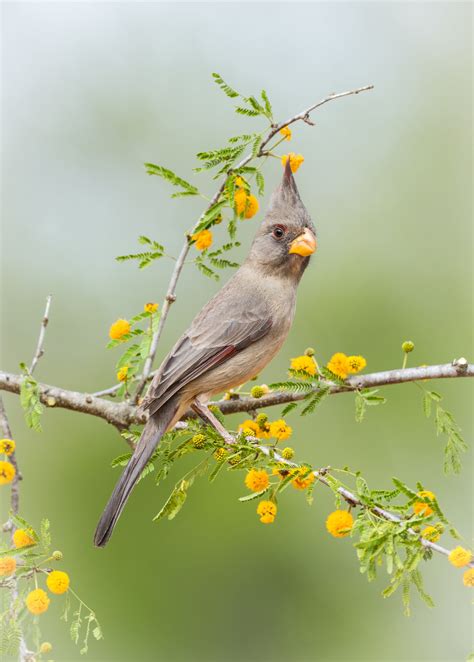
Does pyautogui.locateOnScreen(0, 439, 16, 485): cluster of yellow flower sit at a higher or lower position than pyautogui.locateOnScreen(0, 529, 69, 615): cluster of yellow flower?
higher

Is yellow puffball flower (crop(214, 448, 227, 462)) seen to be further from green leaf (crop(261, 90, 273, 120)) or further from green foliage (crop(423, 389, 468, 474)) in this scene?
green leaf (crop(261, 90, 273, 120))

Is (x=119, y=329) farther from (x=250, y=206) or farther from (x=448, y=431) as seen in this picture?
(x=448, y=431)

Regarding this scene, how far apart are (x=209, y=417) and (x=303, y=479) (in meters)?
0.98

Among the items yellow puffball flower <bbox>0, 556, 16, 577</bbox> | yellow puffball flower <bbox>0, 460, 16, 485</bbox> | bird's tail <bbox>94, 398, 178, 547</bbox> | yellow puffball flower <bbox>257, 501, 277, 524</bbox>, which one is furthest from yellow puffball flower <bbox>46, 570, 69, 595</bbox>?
yellow puffball flower <bbox>257, 501, 277, 524</bbox>

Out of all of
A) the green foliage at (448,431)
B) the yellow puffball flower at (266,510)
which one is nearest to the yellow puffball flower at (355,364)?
the green foliage at (448,431)

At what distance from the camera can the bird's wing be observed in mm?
3764

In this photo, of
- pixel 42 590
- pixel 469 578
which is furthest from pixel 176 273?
pixel 469 578

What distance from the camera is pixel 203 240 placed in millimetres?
3697

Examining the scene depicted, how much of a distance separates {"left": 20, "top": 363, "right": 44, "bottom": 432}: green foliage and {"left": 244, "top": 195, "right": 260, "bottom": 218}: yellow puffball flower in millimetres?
1167

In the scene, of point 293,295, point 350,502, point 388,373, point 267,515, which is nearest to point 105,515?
point 267,515

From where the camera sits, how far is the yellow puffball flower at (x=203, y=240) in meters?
3.68

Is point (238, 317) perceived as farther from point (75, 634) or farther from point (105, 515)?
point (75, 634)

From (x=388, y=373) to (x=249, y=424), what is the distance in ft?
2.06

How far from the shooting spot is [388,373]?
3508mm
